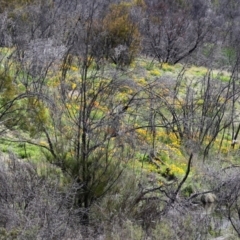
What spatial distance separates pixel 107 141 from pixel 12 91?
3556 millimetres

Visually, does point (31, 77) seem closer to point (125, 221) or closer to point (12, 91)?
point (12, 91)

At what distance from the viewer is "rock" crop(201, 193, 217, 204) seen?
8438 millimetres

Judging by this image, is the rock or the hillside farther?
the rock

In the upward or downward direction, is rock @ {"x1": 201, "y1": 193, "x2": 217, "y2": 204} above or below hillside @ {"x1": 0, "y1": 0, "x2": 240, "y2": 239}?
below

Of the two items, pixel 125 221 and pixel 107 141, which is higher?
pixel 107 141

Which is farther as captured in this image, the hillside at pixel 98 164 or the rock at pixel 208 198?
the rock at pixel 208 198

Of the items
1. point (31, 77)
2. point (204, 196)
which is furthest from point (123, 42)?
point (204, 196)

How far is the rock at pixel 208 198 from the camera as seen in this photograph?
844cm

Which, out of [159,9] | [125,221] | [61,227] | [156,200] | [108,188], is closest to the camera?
[61,227]

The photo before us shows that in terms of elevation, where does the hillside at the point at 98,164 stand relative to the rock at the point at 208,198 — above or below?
above

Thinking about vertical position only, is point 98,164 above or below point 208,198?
above

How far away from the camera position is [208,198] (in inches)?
336

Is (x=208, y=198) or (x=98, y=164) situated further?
(x=208, y=198)

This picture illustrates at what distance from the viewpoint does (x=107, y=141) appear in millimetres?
7078
